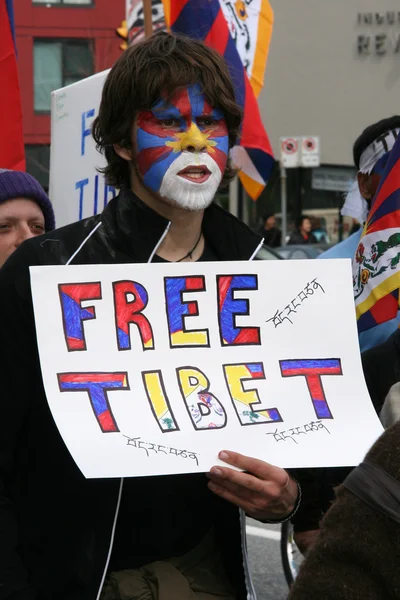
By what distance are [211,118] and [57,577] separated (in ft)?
3.50

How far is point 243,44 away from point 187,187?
482cm

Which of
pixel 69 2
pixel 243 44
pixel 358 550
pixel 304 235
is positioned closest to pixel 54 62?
pixel 69 2

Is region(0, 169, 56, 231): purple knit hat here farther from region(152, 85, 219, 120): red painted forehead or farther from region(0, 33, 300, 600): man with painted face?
region(152, 85, 219, 120): red painted forehead

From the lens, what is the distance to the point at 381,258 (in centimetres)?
321

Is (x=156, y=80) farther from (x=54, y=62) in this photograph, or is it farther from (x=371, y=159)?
(x=54, y=62)

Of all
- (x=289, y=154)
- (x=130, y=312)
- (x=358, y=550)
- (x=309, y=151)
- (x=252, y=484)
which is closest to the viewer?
(x=358, y=550)

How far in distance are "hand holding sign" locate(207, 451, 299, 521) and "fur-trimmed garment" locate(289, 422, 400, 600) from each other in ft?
2.63

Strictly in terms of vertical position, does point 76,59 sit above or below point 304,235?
below

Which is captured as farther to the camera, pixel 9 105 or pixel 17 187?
pixel 9 105

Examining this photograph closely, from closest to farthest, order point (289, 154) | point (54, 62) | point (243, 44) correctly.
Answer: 1. point (243, 44)
2. point (289, 154)
3. point (54, 62)

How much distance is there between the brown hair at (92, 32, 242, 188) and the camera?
245 centimetres

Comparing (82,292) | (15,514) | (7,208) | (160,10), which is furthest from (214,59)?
(160,10)

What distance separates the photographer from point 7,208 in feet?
12.5

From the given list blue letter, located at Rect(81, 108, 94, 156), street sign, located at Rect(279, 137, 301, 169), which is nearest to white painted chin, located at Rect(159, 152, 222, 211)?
blue letter, located at Rect(81, 108, 94, 156)
